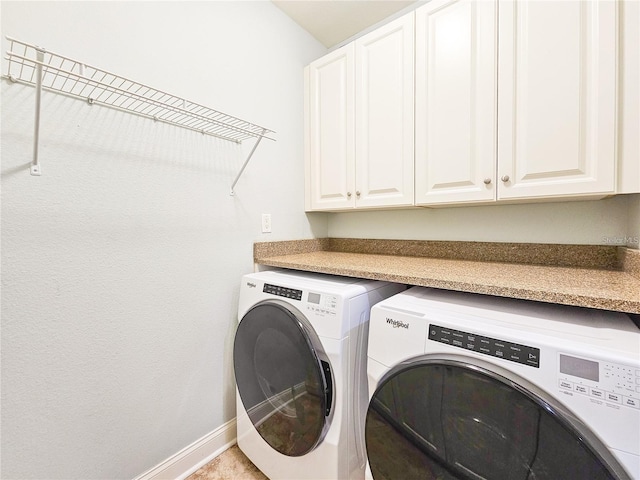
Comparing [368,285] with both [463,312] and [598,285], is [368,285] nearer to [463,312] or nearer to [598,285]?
[463,312]

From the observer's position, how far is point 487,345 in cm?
75

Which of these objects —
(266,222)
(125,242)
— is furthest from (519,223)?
(125,242)

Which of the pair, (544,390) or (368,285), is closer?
(544,390)

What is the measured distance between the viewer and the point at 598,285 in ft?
3.05

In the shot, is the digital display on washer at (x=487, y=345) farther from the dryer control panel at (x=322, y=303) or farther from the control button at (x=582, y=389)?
the dryer control panel at (x=322, y=303)

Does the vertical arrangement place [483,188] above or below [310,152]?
below

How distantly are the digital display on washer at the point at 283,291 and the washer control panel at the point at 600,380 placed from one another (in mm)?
866

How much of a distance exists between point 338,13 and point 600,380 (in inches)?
86.5

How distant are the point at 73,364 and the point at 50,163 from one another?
2.42 ft

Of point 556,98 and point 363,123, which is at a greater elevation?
point 363,123

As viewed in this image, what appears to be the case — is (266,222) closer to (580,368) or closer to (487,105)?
(487,105)

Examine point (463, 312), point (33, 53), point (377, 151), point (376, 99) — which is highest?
point (376, 99)

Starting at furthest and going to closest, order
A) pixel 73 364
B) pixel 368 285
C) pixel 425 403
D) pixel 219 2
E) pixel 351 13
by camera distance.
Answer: pixel 351 13 < pixel 219 2 < pixel 368 285 < pixel 73 364 < pixel 425 403

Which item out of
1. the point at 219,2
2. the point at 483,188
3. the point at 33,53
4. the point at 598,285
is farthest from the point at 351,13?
the point at 598,285
